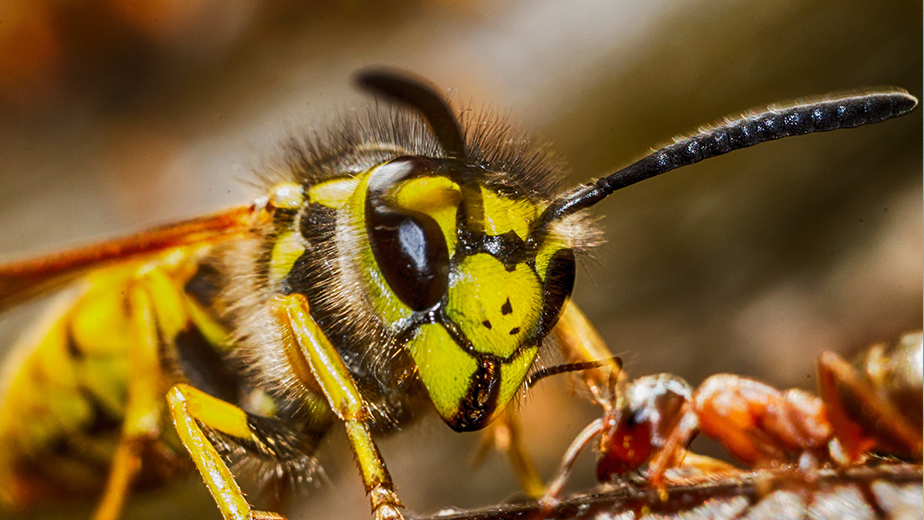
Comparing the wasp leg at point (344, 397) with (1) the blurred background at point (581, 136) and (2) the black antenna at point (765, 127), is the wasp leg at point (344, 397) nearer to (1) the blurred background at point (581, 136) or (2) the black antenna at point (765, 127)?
(2) the black antenna at point (765, 127)

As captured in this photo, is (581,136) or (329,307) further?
(581,136)

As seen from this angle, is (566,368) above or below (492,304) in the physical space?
below

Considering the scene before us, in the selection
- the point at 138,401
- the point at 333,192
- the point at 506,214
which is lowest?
the point at 138,401

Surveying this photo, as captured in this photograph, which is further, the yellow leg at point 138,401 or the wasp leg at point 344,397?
the yellow leg at point 138,401

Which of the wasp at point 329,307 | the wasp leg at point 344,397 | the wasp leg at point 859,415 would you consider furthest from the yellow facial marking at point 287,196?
the wasp leg at point 859,415

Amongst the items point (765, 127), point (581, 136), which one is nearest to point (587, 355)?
point (765, 127)

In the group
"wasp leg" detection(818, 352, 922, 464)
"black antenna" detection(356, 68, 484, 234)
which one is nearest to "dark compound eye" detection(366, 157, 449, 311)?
"black antenna" detection(356, 68, 484, 234)

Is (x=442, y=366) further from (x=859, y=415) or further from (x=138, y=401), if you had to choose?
(x=138, y=401)
